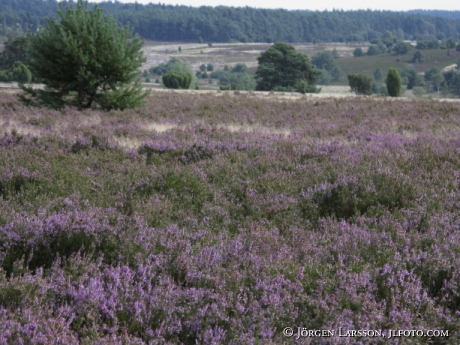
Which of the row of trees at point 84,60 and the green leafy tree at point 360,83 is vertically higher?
the row of trees at point 84,60

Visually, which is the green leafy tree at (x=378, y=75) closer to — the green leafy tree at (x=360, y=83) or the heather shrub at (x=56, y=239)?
the green leafy tree at (x=360, y=83)

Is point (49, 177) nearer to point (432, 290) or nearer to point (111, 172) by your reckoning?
point (111, 172)

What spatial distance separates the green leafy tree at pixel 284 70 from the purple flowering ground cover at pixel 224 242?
7059 cm

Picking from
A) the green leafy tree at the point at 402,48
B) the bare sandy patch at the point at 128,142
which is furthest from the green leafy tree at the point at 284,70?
the green leafy tree at the point at 402,48

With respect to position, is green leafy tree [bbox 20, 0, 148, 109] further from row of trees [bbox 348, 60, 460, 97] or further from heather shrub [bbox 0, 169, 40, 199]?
row of trees [bbox 348, 60, 460, 97]

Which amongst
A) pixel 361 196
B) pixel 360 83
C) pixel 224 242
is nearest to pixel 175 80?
pixel 360 83

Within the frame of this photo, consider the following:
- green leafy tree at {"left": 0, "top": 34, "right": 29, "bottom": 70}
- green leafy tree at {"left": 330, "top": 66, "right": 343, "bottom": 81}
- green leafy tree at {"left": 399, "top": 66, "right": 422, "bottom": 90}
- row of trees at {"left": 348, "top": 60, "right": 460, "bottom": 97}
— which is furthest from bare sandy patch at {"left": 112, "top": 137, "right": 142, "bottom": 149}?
green leafy tree at {"left": 330, "top": 66, "right": 343, "bottom": 81}

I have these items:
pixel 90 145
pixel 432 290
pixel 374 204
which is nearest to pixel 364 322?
pixel 432 290

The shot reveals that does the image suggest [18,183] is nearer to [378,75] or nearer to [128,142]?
[128,142]

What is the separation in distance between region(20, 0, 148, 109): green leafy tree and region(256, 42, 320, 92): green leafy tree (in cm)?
6264

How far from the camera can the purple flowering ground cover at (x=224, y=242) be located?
2807 mm

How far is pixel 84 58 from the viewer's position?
13.7m

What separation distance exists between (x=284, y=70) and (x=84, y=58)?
225 ft

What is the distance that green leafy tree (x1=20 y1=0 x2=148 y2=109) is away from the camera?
46.2 ft
